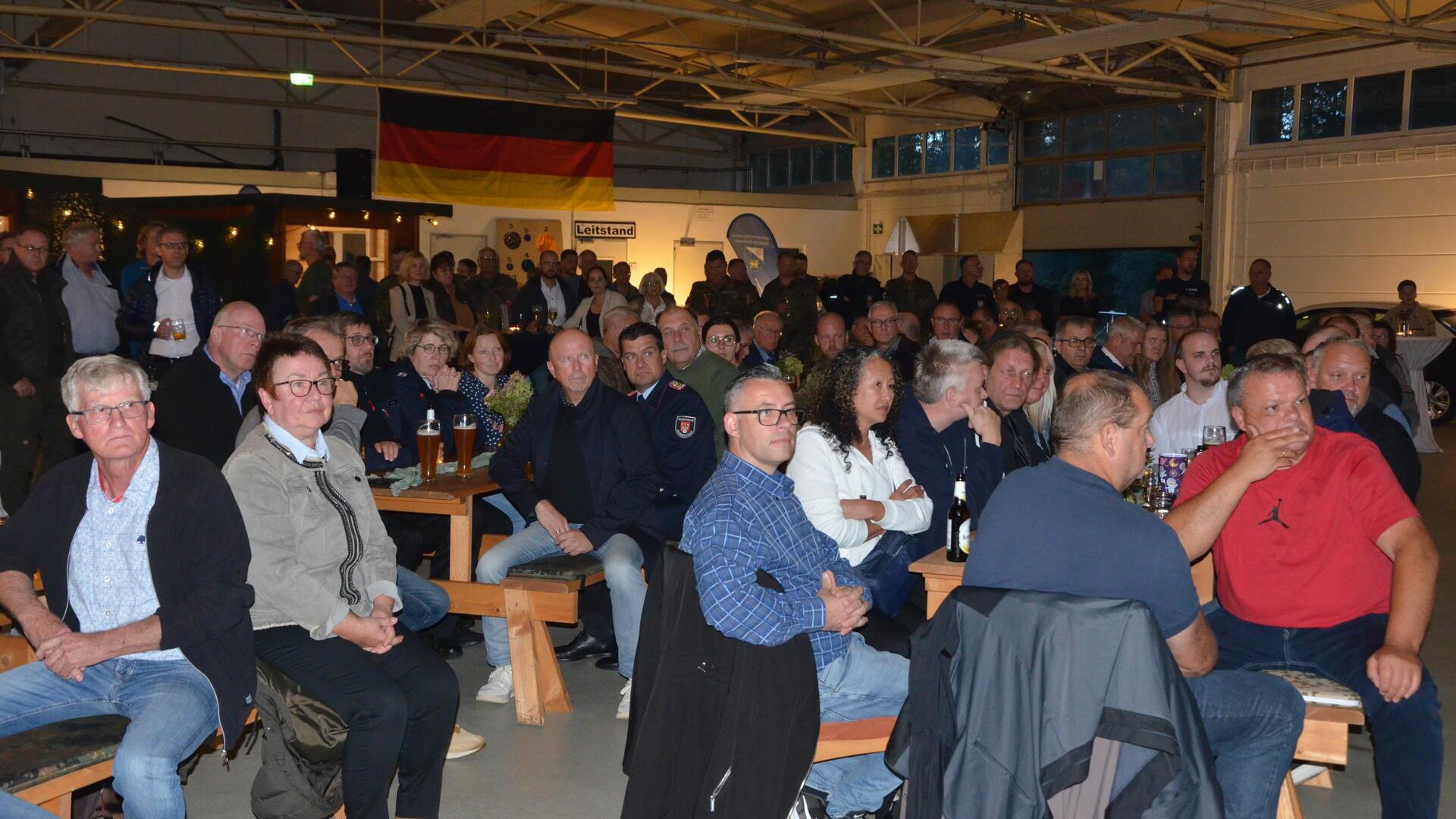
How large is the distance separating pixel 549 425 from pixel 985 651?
241 cm

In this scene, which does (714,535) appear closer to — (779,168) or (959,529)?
(959,529)

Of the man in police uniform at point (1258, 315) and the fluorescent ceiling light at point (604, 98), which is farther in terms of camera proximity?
the fluorescent ceiling light at point (604, 98)

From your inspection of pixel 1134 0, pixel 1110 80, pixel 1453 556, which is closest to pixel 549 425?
pixel 1453 556

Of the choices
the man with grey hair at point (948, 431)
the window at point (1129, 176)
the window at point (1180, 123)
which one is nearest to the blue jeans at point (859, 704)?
the man with grey hair at point (948, 431)

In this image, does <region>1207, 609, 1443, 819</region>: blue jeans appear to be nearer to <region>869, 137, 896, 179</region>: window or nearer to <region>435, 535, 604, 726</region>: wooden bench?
<region>435, 535, 604, 726</region>: wooden bench

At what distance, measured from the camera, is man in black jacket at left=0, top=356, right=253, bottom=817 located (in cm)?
266

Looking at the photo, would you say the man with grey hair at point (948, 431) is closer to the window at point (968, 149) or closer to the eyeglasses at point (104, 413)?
the eyeglasses at point (104, 413)

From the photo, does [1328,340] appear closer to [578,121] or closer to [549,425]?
[549,425]

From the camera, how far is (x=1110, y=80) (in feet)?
45.1

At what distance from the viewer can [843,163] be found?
21.6 meters

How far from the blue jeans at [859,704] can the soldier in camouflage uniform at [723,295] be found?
775 cm

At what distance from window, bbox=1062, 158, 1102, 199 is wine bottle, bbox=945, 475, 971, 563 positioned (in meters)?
15.0

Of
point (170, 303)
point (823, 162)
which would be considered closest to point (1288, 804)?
point (170, 303)

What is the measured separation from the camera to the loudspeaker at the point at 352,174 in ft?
41.8
